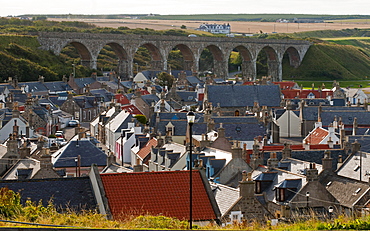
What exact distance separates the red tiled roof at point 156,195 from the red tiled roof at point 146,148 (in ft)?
51.2

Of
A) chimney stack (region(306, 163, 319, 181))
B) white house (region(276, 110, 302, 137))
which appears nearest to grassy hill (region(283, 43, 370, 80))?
white house (region(276, 110, 302, 137))

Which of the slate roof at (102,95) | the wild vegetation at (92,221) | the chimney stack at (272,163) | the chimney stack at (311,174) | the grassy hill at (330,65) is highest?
the wild vegetation at (92,221)

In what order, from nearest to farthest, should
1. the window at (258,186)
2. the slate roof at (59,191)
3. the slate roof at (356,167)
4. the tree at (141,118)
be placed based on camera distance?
the slate roof at (59,191) < the window at (258,186) < the slate roof at (356,167) < the tree at (141,118)

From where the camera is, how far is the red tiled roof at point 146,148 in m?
35.5

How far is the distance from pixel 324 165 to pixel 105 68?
102 meters

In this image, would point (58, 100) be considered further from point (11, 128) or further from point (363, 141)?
point (363, 141)

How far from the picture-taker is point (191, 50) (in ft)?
433

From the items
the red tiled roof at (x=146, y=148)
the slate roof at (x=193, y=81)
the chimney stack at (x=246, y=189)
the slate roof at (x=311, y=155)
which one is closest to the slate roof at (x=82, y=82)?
the slate roof at (x=193, y=81)

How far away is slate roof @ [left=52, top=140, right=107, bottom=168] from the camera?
31.1m

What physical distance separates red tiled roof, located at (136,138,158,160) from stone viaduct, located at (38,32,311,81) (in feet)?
213

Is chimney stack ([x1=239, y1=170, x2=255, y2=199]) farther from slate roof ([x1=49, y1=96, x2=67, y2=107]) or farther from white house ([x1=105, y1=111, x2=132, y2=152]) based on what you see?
slate roof ([x1=49, y1=96, x2=67, y2=107])

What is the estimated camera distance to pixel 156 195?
62.0ft

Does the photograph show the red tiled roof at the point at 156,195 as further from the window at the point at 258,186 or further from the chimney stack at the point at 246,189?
the window at the point at 258,186

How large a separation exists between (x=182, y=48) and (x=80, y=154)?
103182mm
